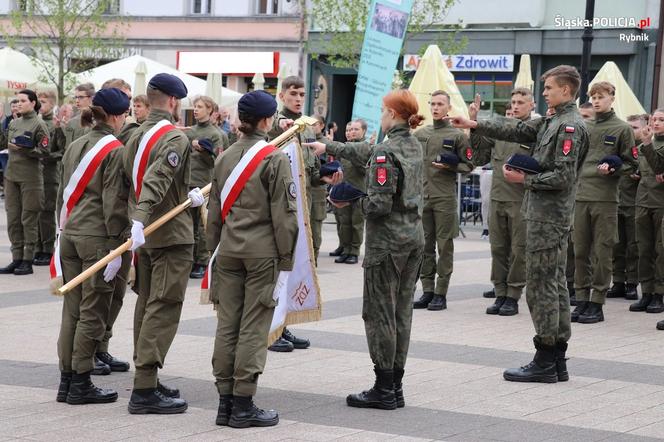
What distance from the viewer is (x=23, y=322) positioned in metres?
10.2

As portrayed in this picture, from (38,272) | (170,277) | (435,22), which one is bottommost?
(38,272)

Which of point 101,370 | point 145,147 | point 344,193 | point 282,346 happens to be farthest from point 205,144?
point 145,147

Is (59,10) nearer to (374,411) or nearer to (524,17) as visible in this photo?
(524,17)

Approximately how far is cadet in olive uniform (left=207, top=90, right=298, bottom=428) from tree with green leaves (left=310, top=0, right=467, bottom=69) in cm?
2584

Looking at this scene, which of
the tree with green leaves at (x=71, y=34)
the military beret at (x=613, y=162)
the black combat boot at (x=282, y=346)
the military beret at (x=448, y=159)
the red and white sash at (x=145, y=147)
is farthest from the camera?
the tree with green leaves at (x=71, y=34)

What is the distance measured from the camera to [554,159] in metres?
8.23

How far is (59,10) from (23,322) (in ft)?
79.4

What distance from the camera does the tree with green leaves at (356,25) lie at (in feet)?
107

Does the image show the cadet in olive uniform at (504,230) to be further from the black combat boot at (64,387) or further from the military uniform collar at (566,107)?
the black combat boot at (64,387)

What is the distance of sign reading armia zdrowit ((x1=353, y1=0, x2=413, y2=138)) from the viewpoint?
64.1 ft

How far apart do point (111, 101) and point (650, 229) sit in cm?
695

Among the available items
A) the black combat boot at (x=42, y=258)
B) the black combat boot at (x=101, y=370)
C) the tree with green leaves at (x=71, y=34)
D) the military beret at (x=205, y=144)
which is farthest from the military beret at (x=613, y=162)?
the tree with green leaves at (x=71, y=34)

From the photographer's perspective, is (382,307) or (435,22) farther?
(435,22)

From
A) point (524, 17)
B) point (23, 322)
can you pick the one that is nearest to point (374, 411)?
point (23, 322)
